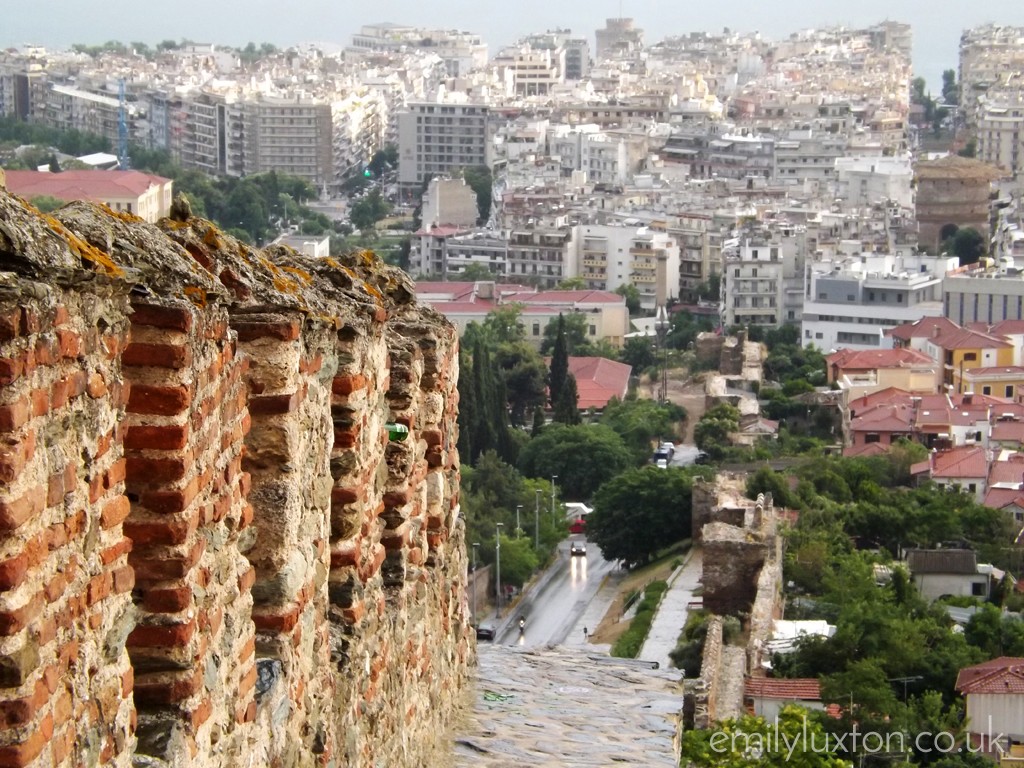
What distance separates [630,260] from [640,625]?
1394 inches

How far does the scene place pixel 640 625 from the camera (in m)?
25.8

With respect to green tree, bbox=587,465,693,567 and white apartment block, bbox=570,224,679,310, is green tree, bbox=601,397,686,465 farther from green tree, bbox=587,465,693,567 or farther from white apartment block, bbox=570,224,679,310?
white apartment block, bbox=570,224,679,310

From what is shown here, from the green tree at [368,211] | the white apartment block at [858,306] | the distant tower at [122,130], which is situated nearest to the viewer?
the white apartment block at [858,306]

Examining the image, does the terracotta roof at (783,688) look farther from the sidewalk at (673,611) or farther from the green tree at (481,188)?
the green tree at (481,188)

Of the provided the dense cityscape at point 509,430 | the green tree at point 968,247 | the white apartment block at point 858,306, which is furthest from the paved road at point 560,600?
the green tree at point 968,247

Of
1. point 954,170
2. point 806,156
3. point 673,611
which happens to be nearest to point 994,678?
point 673,611

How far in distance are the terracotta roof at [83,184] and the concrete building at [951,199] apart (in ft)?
66.2

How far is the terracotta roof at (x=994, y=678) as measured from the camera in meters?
20.5

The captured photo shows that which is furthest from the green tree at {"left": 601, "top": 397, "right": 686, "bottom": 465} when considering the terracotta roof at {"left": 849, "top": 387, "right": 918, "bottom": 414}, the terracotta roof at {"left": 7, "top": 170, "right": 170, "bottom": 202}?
the terracotta roof at {"left": 7, "top": 170, "right": 170, "bottom": 202}

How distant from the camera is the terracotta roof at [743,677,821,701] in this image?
2061cm

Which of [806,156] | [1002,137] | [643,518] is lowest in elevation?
[643,518]

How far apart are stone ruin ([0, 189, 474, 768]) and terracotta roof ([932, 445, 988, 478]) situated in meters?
28.4

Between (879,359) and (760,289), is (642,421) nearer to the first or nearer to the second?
(879,359)

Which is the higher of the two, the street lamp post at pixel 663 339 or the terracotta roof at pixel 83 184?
the terracotta roof at pixel 83 184
